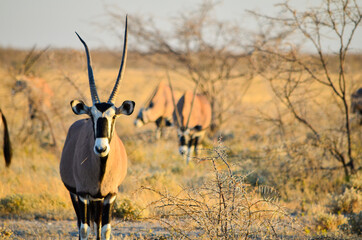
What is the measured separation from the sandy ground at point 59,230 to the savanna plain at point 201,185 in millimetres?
14

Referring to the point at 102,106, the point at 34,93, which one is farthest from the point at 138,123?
the point at 102,106

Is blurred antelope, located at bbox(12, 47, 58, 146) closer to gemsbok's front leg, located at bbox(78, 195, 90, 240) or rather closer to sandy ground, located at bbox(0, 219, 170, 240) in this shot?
sandy ground, located at bbox(0, 219, 170, 240)

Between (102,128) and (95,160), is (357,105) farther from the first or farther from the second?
(102,128)

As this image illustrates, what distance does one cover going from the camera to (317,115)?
9.81 metres

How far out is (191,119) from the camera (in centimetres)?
1165

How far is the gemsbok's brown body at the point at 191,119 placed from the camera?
10984mm

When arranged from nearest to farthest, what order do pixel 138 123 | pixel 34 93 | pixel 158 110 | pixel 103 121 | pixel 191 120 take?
pixel 103 121
pixel 34 93
pixel 191 120
pixel 138 123
pixel 158 110

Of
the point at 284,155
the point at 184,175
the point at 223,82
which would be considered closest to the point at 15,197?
the point at 184,175

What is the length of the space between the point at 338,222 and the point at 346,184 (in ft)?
6.01

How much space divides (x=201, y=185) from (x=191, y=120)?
737 cm

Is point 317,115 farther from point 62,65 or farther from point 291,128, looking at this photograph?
point 62,65

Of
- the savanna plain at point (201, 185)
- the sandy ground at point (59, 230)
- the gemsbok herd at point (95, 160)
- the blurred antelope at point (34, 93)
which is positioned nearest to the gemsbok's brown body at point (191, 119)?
the savanna plain at point (201, 185)

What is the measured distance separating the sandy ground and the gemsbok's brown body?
197 inches

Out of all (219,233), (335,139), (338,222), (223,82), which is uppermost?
(223,82)
